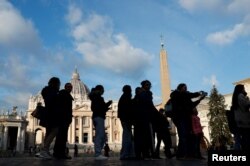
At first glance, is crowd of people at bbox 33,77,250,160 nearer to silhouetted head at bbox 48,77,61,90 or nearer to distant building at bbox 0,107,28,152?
silhouetted head at bbox 48,77,61,90

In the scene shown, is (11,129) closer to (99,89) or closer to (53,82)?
(53,82)

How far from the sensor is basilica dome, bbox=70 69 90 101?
12850 centimetres

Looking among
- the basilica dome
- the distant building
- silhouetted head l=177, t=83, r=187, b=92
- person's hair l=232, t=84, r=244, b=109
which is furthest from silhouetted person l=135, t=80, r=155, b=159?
the basilica dome

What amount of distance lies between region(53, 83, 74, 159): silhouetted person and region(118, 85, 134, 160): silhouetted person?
137 cm

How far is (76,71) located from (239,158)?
143m

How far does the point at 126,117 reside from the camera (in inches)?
379

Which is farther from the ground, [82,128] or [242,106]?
[82,128]

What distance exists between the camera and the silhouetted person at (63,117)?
9.23 m

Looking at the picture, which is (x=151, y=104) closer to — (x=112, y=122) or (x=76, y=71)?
(x=112, y=122)

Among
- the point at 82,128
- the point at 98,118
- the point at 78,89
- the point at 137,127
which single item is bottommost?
the point at 137,127

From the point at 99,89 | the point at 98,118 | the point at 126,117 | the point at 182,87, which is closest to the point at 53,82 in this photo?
the point at 99,89

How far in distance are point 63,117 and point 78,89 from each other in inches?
4957

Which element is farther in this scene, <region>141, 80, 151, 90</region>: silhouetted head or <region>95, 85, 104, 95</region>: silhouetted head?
<region>141, 80, 151, 90</region>: silhouetted head
